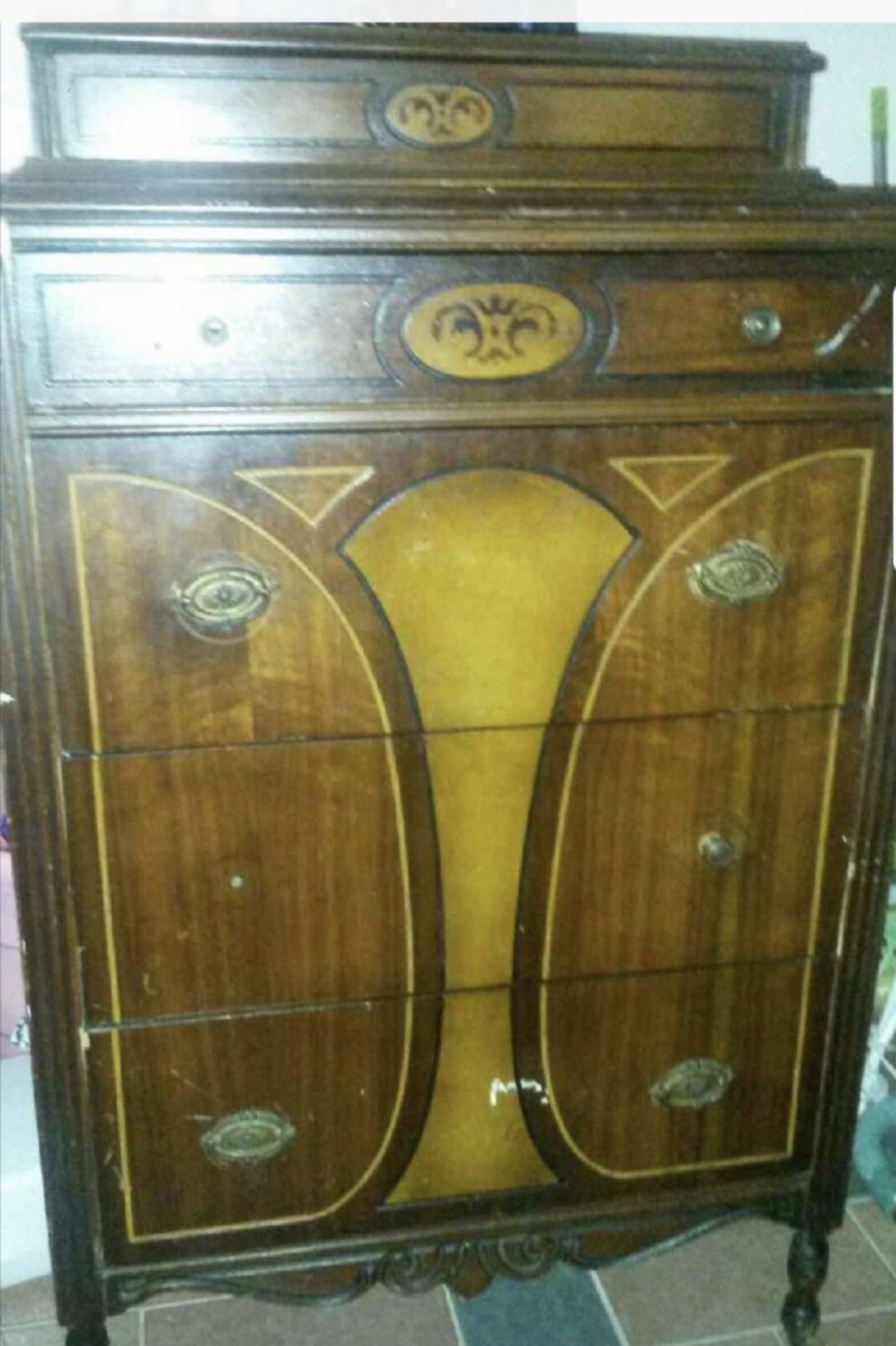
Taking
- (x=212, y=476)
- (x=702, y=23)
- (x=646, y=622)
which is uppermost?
(x=702, y=23)

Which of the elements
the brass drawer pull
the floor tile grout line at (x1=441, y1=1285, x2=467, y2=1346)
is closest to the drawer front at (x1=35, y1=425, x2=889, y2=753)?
the brass drawer pull

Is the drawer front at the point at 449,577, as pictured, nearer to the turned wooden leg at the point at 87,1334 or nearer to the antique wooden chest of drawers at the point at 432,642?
the antique wooden chest of drawers at the point at 432,642

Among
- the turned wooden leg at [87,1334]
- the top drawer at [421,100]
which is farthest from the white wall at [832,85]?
the turned wooden leg at [87,1334]

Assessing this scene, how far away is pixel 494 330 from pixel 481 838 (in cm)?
46

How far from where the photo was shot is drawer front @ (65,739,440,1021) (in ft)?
3.46

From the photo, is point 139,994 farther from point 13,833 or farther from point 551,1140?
point 551,1140

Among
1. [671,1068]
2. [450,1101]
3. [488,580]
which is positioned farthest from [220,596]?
[671,1068]

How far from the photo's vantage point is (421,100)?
43.5 inches

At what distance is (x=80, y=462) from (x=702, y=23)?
915 millimetres

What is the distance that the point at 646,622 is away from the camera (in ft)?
3.57

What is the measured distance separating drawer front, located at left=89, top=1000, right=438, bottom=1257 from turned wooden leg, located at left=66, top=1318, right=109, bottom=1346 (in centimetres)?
9

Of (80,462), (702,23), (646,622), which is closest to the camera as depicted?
(80,462)

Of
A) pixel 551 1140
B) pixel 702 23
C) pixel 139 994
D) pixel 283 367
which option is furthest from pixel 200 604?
pixel 702 23

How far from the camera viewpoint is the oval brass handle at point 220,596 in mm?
998
